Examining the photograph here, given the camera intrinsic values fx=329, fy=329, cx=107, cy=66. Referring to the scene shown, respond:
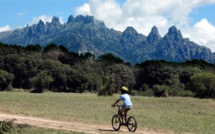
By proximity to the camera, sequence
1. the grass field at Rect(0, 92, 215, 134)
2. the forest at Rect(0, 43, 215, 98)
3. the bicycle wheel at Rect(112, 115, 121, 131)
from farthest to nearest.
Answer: the forest at Rect(0, 43, 215, 98) < the grass field at Rect(0, 92, 215, 134) < the bicycle wheel at Rect(112, 115, 121, 131)

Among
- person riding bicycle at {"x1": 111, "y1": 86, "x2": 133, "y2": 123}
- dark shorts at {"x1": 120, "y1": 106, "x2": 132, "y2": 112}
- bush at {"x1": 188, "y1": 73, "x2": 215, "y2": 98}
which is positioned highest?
bush at {"x1": 188, "y1": 73, "x2": 215, "y2": 98}

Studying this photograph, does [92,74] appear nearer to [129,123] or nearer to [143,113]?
[143,113]

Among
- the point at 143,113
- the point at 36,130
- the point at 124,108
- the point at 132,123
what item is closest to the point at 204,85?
the point at 143,113

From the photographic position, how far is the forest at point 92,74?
69938mm

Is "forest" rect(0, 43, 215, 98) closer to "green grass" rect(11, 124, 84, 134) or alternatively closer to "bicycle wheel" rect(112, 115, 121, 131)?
"green grass" rect(11, 124, 84, 134)

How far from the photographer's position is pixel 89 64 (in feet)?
325

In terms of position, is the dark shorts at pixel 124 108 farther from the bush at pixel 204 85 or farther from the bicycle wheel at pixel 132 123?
the bush at pixel 204 85

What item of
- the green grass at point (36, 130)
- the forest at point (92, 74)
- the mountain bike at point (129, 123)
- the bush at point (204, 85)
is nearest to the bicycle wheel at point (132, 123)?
the mountain bike at point (129, 123)

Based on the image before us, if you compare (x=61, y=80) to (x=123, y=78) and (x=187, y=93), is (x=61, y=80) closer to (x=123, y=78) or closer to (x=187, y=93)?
(x=123, y=78)

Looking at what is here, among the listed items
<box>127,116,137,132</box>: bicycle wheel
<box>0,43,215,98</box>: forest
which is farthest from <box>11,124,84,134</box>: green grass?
<box>0,43,215,98</box>: forest

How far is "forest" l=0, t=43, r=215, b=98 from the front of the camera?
229ft

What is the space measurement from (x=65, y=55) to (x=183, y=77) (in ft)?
117

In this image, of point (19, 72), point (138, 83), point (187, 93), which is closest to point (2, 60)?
point (19, 72)

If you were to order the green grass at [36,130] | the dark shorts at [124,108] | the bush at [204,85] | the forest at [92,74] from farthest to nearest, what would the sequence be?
the forest at [92,74] < the bush at [204,85] < the dark shorts at [124,108] < the green grass at [36,130]
